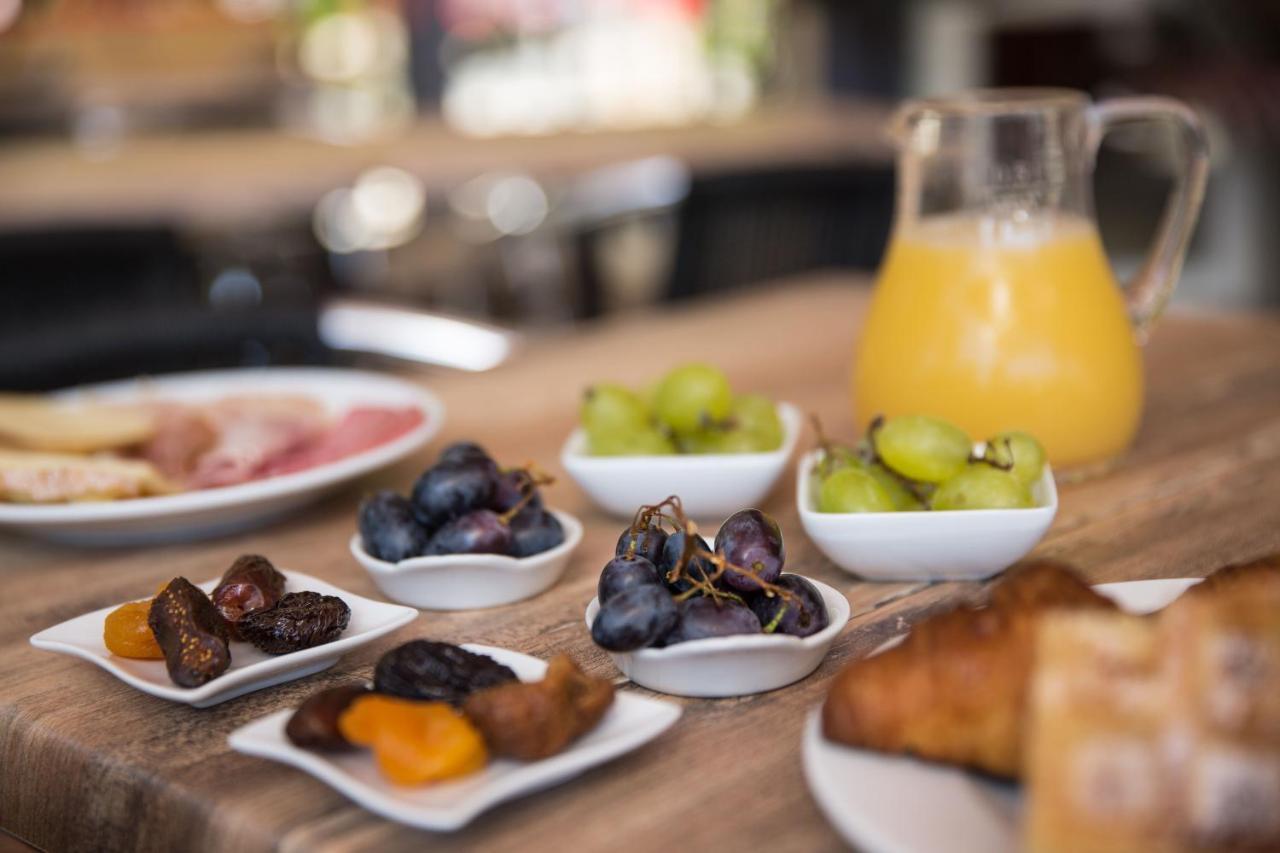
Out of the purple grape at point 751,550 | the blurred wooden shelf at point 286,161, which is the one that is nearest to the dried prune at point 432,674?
the purple grape at point 751,550

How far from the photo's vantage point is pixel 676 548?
2.18 feet

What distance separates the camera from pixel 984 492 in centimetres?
77

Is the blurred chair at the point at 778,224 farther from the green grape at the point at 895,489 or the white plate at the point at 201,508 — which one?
the green grape at the point at 895,489

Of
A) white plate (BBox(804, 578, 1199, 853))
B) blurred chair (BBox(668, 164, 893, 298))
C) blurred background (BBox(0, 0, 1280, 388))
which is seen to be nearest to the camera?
white plate (BBox(804, 578, 1199, 853))

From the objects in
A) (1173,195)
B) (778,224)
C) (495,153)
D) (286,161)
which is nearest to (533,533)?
(1173,195)

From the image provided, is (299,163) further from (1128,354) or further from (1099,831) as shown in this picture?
(1099,831)

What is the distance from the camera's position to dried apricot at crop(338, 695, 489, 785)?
0.54 meters

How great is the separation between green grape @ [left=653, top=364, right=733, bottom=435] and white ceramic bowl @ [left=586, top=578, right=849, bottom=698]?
0.91 feet

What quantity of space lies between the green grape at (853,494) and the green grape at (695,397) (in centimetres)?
15

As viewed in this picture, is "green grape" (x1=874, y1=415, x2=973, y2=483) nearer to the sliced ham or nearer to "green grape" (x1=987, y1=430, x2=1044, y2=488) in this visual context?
"green grape" (x1=987, y1=430, x2=1044, y2=488)

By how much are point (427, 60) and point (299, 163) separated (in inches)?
146

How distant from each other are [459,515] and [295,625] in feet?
0.46

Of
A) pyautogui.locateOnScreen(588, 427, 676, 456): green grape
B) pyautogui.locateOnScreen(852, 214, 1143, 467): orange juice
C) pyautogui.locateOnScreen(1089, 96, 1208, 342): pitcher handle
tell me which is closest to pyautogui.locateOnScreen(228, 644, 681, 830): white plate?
pyautogui.locateOnScreen(588, 427, 676, 456): green grape

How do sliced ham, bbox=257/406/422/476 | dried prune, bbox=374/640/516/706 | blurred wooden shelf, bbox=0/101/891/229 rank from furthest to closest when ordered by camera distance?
blurred wooden shelf, bbox=0/101/891/229, sliced ham, bbox=257/406/422/476, dried prune, bbox=374/640/516/706
